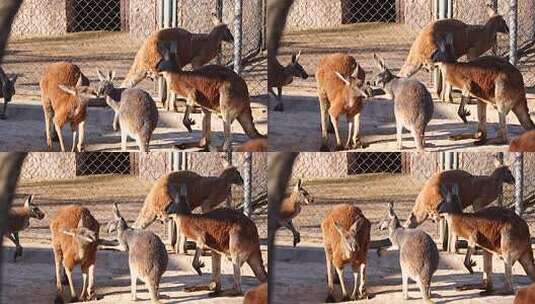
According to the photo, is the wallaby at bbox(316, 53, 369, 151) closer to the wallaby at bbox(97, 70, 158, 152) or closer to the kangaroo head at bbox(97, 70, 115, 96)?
the wallaby at bbox(97, 70, 158, 152)

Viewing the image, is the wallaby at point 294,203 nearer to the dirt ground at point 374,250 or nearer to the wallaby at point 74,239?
the dirt ground at point 374,250

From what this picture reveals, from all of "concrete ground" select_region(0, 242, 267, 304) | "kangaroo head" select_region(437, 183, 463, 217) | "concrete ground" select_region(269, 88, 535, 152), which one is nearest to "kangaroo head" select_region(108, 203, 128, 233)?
"concrete ground" select_region(0, 242, 267, 304)

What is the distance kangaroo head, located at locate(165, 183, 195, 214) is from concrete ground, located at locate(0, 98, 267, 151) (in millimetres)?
254

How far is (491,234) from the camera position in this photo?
758 cm

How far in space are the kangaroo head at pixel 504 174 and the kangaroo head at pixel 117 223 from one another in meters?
2.01

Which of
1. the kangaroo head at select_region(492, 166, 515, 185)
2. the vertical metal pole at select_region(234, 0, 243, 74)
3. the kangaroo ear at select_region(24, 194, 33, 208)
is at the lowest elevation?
the kangaroo ear at select_region(24, 194, 33, 208)

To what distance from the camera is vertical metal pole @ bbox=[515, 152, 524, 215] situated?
25.0ft

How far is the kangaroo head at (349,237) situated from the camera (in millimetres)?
7590

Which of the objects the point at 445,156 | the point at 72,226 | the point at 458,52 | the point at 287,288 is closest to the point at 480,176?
the point at 445,156

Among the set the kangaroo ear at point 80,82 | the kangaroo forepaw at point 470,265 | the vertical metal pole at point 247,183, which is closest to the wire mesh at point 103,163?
the kangaroo ear at point 80,82

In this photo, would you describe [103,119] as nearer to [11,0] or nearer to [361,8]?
[11,0]

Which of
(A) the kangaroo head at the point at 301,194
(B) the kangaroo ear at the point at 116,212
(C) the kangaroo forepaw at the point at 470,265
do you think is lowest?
(C) the kangaroo forepaw at the point at 470,265

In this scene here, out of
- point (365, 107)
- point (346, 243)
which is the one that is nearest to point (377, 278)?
point (346, 243)

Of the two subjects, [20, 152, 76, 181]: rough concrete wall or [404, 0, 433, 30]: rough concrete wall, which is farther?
[20, 152, 76, 181]: rough concrete wall
